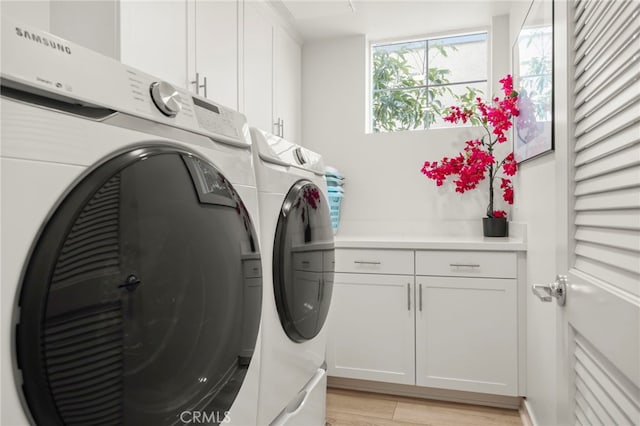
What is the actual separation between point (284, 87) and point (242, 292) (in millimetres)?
2159

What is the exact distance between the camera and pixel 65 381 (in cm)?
48

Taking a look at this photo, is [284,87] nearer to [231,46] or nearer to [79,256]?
[231,46]

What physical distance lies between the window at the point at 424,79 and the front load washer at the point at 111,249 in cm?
236

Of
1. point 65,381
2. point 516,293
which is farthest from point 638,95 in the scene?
point 516,293

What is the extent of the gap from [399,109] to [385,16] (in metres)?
0.63

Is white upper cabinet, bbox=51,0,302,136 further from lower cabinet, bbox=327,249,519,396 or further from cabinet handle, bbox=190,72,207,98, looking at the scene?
lower cabinet, bbox=327,249,519,396

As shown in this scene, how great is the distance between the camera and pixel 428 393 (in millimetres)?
2225

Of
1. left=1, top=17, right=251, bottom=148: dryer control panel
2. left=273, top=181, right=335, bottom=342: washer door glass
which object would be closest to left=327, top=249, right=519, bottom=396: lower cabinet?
left=273, top=181, right=335, bottom=342: washer door glass

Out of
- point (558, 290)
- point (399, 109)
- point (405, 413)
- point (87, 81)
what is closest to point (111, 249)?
point (87, 81)

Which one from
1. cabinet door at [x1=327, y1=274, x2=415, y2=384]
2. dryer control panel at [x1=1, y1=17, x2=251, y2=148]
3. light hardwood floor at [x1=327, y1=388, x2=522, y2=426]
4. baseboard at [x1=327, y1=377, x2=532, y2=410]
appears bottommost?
light hardwood floor at [x1=327, y1=388, x2=522, y2=426]

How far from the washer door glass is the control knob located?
1.36ft

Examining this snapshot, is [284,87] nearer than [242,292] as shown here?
No

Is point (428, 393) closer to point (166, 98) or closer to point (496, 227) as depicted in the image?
point (496, 227)

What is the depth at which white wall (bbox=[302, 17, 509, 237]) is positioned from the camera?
8.89ft
